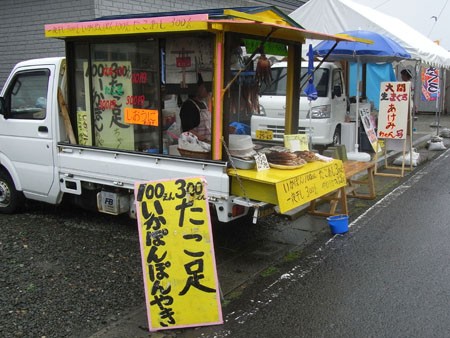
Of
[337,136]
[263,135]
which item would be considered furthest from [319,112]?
[263,135]

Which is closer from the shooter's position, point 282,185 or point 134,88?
point 282,185

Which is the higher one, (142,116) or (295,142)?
(142,116)

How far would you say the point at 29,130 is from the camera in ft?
19.4

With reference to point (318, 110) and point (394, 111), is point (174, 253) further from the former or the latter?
point (318, 110)

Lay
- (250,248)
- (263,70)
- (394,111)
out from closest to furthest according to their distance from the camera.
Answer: (250,248) → (263,70) → (394,111)

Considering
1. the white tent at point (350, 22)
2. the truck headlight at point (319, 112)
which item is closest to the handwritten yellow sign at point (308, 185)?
the truck headlight at point (319, 112)

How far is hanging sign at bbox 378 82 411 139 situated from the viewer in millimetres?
8648

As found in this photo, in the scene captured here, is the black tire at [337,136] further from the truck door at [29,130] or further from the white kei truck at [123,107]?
the truck door at [29,130]

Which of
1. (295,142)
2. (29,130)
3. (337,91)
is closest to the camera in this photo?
(295,142)

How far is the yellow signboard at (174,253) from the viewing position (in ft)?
11.8

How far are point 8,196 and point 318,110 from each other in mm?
6406

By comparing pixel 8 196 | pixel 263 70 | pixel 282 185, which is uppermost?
pixel 263 70

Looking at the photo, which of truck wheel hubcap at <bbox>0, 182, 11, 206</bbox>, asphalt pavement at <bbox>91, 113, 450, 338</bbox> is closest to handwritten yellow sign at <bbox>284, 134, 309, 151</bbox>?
asphalt pavement at <bbox>91, 113, 450, 338</bbox>

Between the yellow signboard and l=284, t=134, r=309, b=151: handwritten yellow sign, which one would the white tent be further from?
the yellow signboard
